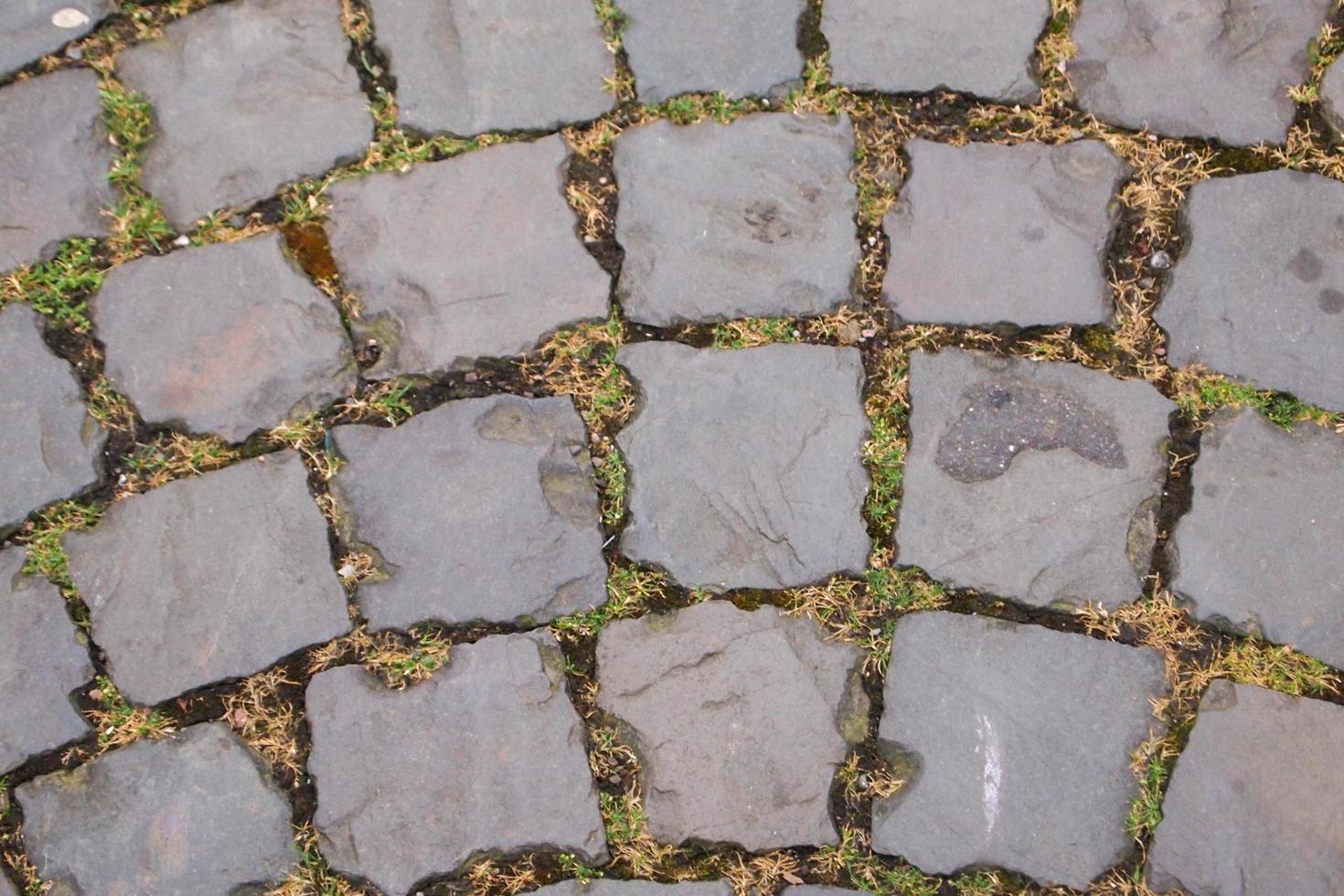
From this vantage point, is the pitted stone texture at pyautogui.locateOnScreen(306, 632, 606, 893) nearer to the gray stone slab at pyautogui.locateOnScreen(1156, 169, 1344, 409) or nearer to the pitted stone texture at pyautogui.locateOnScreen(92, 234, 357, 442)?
the pitted stone texture at pyautogui.locateOnScreen(92, 234, 357, 442)

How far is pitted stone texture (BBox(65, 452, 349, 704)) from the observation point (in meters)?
2.17

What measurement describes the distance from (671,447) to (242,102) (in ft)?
3.84

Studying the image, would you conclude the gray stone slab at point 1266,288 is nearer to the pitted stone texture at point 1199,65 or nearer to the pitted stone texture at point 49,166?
the pitted stone texture at point 1199,65

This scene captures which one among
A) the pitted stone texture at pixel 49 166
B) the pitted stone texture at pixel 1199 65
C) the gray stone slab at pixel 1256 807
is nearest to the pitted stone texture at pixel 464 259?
the pitted stone texture at pixel 49 166

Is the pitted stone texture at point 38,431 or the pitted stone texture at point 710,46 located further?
the pitted stone texture at point 710,46

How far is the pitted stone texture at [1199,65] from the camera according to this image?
2318 mm

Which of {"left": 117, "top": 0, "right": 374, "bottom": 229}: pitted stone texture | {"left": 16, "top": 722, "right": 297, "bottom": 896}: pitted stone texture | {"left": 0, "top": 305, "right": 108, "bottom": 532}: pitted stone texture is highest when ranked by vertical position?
{"left": 117, "top": 0, "right": 374, "bottom": 229}: pitted stone texture

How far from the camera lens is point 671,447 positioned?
222cm

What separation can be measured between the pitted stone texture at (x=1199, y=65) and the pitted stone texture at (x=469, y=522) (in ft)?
4.72

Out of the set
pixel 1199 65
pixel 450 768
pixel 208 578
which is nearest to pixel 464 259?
pixel 208 578

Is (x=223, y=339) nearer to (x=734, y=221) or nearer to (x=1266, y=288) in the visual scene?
(x=734, y=221)

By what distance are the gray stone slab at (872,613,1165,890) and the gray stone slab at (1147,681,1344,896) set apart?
10 centimetres

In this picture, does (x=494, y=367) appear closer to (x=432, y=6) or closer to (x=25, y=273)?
(x=432, y=6)

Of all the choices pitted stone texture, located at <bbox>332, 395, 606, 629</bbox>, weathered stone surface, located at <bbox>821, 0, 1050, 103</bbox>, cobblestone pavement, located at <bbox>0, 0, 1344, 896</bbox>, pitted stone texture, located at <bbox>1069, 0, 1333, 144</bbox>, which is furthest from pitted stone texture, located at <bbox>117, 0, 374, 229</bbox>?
pitted stone texture, located at <bbox>1069, 0, 1333, 144</bbox>
